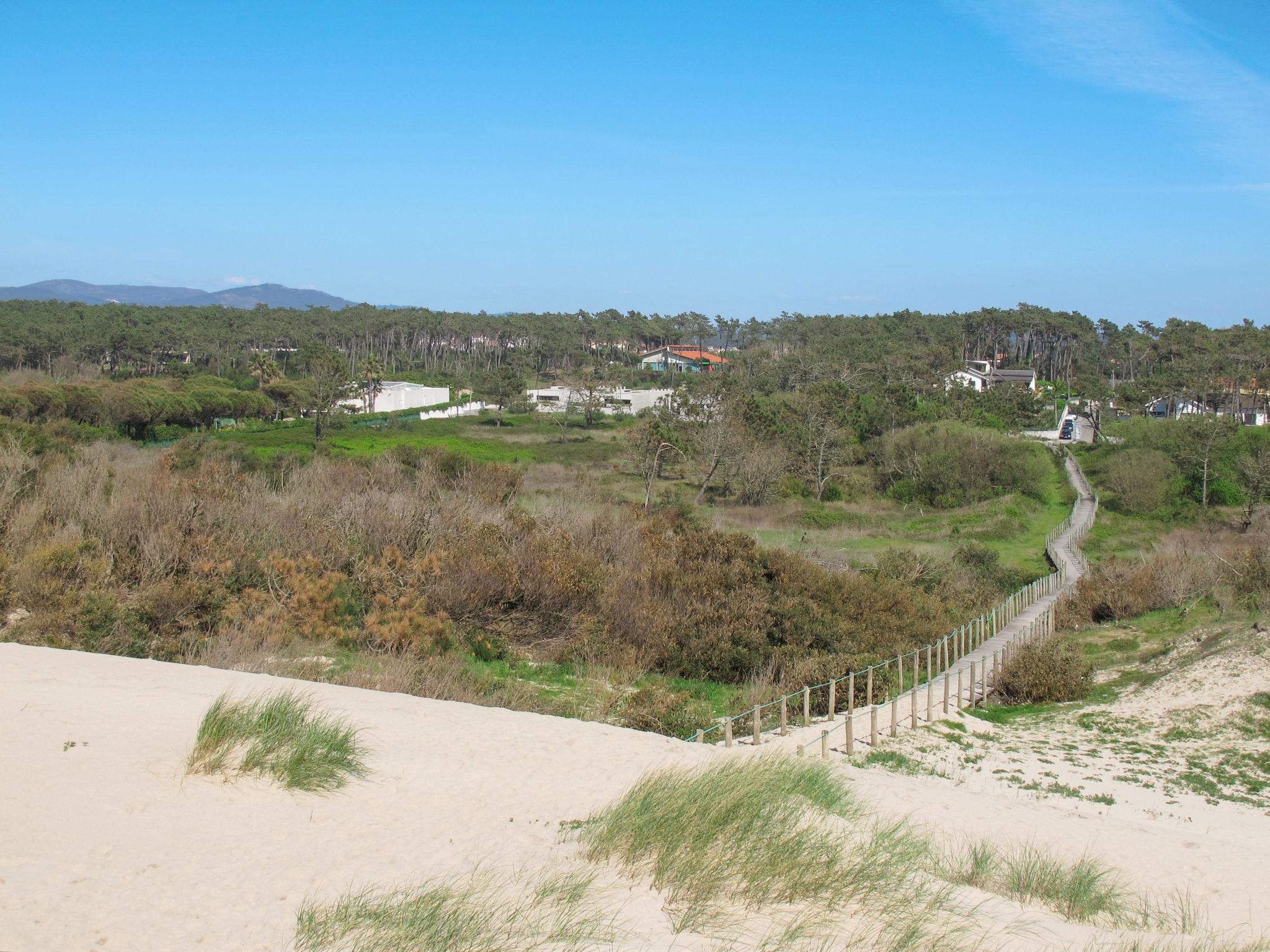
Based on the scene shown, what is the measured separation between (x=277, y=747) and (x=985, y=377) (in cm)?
10218

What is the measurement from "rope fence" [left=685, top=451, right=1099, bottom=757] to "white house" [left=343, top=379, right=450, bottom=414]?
213 feet

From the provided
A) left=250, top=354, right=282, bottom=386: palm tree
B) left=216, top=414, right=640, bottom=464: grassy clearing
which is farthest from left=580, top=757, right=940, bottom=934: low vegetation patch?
left=250, top=354, right=282, bottom=386: palm tree

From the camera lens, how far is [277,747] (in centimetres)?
808

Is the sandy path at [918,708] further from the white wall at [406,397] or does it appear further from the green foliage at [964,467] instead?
the white wall at [406,397]

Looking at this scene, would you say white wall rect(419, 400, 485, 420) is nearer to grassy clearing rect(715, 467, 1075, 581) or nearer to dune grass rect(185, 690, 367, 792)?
grassy clearing rect(715, 467, 1075, 581)

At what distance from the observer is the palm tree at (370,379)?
270 feet

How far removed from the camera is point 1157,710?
1672 centimetres

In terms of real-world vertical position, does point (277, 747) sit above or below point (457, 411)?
below

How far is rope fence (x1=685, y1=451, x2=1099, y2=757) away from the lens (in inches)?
521

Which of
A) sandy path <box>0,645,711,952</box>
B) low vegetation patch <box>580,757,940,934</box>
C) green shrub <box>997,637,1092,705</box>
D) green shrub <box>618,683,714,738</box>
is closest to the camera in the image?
sandy path <box>0,645,711,952</box>

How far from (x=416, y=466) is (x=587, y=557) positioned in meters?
13.8

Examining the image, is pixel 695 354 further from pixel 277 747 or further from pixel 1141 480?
pixel 277 747

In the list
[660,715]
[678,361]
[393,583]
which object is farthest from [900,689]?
[678,361]

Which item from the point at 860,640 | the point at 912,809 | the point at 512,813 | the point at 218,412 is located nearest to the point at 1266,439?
the point at 860,640
